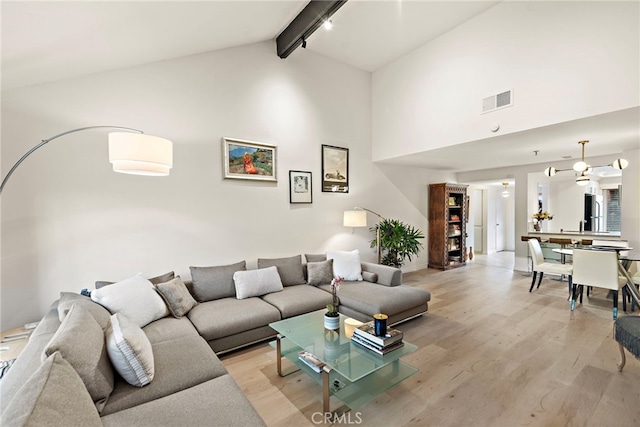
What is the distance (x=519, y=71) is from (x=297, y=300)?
3.84m

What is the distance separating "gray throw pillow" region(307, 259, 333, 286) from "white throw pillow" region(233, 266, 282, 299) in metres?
0.54

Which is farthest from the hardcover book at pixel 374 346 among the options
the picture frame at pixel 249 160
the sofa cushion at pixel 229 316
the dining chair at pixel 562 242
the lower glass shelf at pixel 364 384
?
the dining chair at pixel 562 242

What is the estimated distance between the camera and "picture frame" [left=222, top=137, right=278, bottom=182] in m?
3.81

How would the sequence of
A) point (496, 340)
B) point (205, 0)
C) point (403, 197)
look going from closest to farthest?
1. point (205, 0)
2. point (496, 340)
3. point (403, 197)

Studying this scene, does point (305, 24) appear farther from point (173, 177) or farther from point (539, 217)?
point (539, 217)

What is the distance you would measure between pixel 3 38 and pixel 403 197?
19.2ft

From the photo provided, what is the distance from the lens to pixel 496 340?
3031mm

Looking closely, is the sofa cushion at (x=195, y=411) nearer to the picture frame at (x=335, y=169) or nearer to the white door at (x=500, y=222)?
the picture frame at (x=335, y=169)

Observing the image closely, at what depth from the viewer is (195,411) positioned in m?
1.44

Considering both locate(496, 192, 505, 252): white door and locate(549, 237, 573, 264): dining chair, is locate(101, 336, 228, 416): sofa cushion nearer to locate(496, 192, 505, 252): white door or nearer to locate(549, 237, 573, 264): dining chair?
locate(549, 237, 573, 264): dining chair

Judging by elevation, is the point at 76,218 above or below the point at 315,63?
below

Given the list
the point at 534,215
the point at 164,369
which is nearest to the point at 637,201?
the point at 534,215

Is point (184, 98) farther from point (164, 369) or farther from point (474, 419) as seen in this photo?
point (474, 419)

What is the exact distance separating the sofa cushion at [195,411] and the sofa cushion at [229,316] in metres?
1.06
